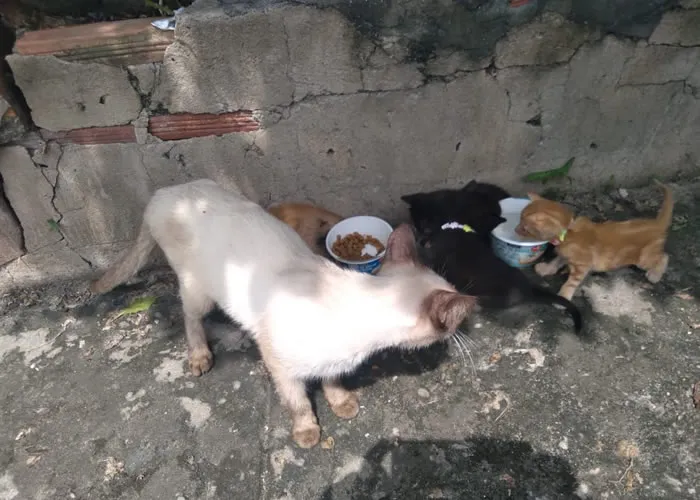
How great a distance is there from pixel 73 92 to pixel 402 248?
215 centimetres

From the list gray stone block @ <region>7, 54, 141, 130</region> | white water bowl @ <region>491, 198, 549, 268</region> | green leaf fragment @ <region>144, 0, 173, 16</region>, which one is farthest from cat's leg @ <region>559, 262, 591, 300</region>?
green leaf fragment @ <region>144, 0, 173, 16</region>

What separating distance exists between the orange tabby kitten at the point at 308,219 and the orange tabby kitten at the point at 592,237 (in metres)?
1.36

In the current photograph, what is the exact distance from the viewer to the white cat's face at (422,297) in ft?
6.61

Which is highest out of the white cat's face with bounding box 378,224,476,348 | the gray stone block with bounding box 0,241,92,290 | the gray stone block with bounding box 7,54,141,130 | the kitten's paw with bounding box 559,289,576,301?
the gray stone block with bounding box 7,54,141,130

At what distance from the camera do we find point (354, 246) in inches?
136

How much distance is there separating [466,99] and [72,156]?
8.62 ft

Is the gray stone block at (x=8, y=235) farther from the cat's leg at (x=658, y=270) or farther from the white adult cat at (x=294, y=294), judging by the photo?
the cat's leg at (x=658, y=270)

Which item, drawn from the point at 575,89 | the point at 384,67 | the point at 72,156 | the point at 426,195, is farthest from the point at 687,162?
the point at 72,156

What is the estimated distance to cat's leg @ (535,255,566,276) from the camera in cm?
348

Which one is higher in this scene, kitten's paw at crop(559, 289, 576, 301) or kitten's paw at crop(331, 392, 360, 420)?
kitten's paw at crop(559, 289, 576, 301)

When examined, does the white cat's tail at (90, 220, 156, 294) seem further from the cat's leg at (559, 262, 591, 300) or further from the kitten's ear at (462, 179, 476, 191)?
the cat's leg at (559, 262, 591, 300)

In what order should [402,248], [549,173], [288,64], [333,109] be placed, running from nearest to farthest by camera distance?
1. [402,248]
2. [288,64]
3. [333,109]
4. [549,173]

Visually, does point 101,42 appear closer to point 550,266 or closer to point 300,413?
point 300,413

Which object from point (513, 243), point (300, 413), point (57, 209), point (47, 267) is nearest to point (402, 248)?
→ point (300, 413)
